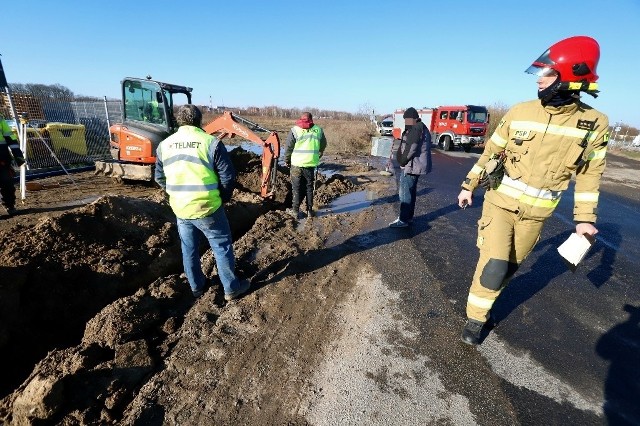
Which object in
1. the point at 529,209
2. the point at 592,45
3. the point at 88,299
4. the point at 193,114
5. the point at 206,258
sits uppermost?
the point at 592,45

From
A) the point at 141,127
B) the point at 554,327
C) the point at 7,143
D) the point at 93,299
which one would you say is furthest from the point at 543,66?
the point at 141,127

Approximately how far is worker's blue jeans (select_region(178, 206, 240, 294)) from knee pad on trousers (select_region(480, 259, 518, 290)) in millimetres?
2346

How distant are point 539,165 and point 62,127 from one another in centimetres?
1343

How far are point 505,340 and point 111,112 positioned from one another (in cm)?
1501

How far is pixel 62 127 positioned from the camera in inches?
429

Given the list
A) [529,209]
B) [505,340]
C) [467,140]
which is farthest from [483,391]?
[467,140]

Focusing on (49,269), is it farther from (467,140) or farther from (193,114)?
(467,140)

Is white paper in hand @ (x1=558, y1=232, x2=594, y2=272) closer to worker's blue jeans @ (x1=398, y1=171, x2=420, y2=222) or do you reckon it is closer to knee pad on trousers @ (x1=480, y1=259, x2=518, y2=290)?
knee pad on trousers @ (x1=480, y1=259, x2=518, y2=290)

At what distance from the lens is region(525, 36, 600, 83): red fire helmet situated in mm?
2252

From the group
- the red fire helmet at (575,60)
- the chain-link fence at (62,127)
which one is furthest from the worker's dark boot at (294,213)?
the chain-link fence at (62,127)

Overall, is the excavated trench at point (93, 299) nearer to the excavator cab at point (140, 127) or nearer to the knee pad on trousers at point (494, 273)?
the knee pad on trousers at point (494, 273)

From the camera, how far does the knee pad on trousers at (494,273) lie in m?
2.63

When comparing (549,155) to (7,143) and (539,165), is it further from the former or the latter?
(7,143)

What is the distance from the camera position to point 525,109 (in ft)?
8.15
